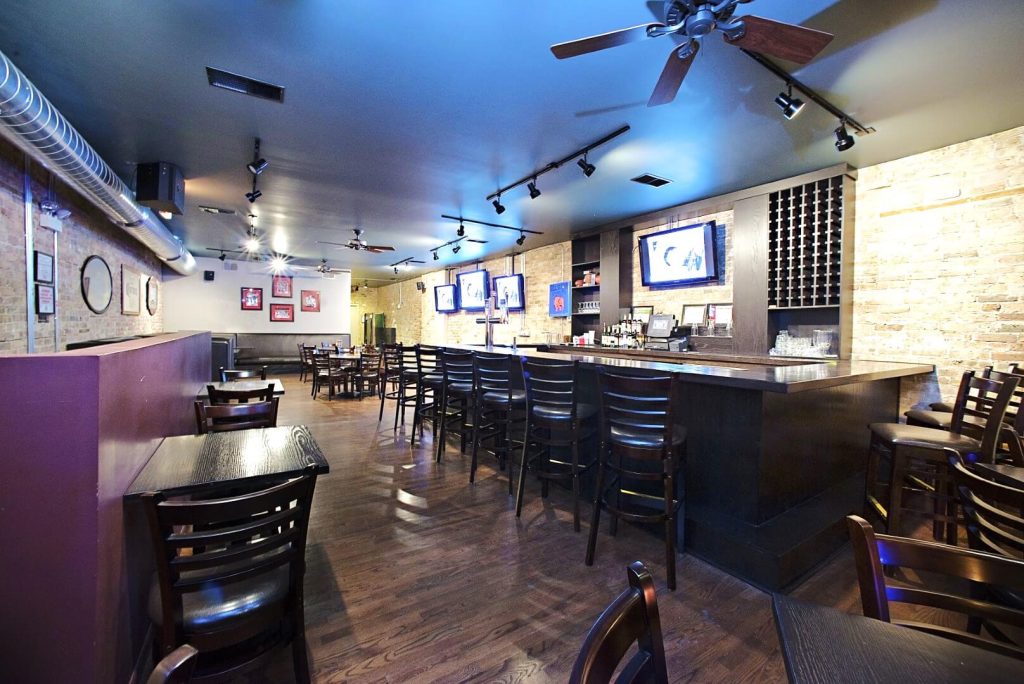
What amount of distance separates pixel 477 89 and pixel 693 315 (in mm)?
4224

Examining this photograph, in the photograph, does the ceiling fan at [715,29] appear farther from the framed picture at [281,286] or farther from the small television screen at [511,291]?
the framed picture at [281,286]

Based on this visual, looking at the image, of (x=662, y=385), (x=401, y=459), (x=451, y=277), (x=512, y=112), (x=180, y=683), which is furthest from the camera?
(x=451, y=277)

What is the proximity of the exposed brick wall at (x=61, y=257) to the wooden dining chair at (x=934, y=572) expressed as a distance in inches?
133

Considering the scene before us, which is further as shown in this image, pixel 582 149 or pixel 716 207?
pixel 716 207

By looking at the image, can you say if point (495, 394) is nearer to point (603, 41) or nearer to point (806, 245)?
point (603, 41)

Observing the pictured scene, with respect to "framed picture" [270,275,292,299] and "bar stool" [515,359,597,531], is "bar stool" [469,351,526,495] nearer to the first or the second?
"bar stool" [515,359,597,531]

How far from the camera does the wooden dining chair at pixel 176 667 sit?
23.8 inches

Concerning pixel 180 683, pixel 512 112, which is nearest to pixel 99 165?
pixel 512 112

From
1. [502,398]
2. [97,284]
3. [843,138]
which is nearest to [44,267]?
[97,284]

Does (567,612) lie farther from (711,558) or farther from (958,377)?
(958,377)

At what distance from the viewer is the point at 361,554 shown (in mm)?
2512

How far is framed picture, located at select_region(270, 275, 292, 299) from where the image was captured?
11.5m

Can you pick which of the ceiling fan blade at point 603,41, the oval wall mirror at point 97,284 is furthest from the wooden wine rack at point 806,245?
the oval wall mirror at point 97,284

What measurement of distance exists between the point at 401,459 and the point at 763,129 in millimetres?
4531
